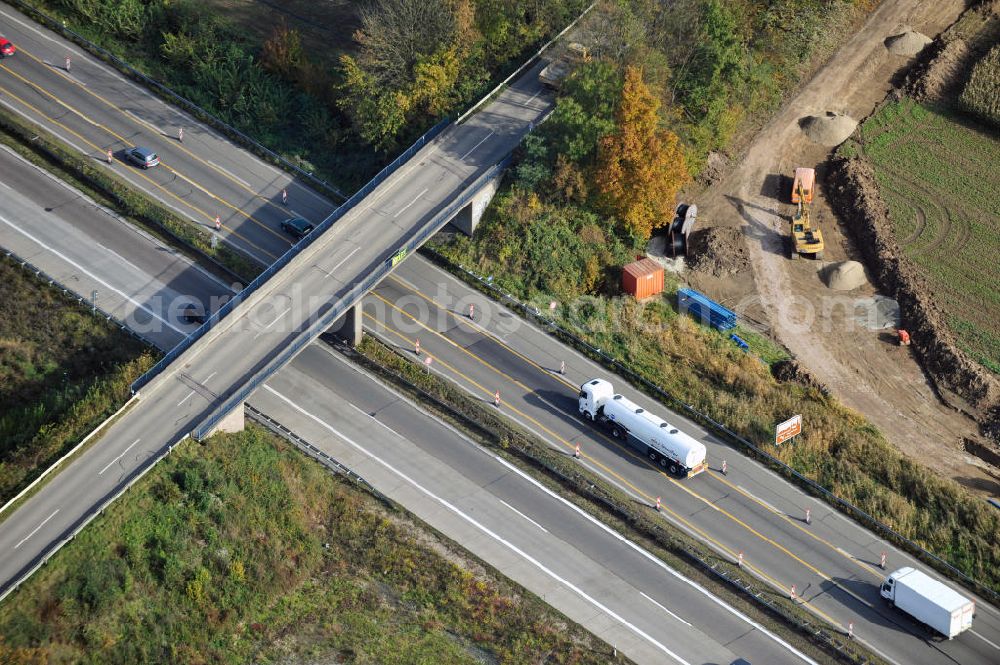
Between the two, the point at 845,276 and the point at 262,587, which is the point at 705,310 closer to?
the point at 845,276

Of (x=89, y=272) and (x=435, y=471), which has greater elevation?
(x=89, y=272)

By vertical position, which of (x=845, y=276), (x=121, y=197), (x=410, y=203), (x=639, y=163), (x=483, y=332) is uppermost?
(x=639, y=163)

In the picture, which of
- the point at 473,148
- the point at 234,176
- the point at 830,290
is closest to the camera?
the point at 830,290

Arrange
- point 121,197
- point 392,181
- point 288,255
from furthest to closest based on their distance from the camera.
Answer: point 121,197 < point 392,181 < point 288,255

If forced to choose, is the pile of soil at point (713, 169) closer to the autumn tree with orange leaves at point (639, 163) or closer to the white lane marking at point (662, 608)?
the autumn tree with orange leaves at point (639, 163)

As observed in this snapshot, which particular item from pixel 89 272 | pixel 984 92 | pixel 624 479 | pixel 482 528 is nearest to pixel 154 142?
pixel 89 272

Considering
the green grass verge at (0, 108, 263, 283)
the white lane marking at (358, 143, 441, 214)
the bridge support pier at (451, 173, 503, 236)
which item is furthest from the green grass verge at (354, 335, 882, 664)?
the green grass verge at (0, 108, 263, 283)
